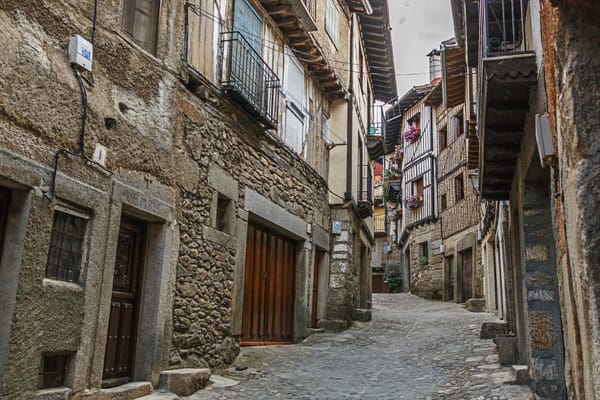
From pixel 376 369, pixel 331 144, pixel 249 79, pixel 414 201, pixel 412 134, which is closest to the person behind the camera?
pixel 376 369

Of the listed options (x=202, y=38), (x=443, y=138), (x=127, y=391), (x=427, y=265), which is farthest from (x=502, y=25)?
(x=427, y=265)

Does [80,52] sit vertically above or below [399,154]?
below

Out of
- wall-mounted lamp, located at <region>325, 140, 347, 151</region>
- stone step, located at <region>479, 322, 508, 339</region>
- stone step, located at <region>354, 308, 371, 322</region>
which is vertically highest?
wall-mounted lamp, located at <region>325, 140, 347, 151</region>

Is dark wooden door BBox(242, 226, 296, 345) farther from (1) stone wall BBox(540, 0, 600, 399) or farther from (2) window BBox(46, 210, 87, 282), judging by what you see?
(1) stone wall BBox(540, 0, 600, 399)

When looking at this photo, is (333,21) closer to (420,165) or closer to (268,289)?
(268,289)

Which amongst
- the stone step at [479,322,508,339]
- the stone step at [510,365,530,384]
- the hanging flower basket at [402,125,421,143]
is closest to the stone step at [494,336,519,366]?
the stone step at [510,365,530,384]

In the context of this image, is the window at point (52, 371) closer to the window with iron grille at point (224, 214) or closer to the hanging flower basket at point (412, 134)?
the window with iron grille at point (224, 214)

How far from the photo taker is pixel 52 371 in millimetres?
4656

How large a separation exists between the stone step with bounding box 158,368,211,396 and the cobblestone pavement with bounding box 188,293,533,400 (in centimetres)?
11

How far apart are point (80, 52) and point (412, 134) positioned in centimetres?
1960

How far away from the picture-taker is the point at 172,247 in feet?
20.3

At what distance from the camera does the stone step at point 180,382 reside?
5766 mm

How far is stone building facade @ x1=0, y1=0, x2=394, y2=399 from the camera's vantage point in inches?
172

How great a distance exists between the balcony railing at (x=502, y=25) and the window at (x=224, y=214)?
3647 mm
